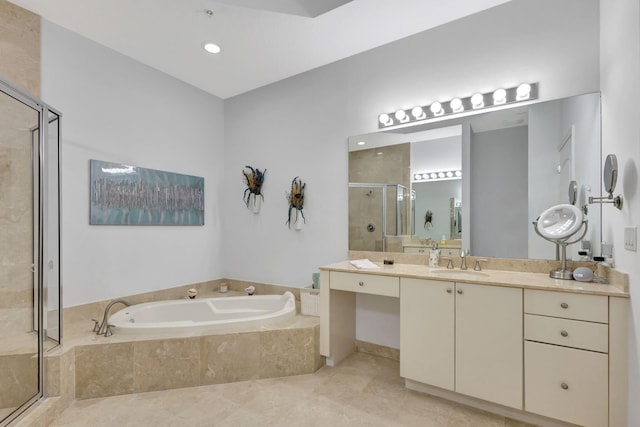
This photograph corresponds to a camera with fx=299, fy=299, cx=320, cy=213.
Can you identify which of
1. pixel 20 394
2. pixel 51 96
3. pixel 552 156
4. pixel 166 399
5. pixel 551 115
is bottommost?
pixel 166 399

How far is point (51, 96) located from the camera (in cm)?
231

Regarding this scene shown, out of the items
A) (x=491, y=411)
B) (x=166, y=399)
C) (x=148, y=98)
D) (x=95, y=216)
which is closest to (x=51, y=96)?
(x=148, y=98)

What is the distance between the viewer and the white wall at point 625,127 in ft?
4.49

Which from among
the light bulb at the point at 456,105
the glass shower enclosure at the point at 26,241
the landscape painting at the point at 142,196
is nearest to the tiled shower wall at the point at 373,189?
the light bulb at the point at 456,105

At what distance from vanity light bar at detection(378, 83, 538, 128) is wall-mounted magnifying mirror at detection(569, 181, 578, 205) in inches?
25.6

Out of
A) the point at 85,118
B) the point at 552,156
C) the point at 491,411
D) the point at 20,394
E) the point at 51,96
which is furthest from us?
the point at 85,118

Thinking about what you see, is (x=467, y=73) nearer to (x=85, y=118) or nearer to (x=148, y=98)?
(x=148, y=98)

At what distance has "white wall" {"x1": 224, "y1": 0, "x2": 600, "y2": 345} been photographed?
6.63 ft

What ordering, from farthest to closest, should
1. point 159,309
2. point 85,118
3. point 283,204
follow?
1. point 283,204
2. point 159,309
3. point 85,118

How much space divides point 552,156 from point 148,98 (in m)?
3.50

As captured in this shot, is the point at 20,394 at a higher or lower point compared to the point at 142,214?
lower

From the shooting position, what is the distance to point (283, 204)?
129 inches

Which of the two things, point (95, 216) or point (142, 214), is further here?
point (142, 214)

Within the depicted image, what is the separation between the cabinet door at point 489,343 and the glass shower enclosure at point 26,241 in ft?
8.54
